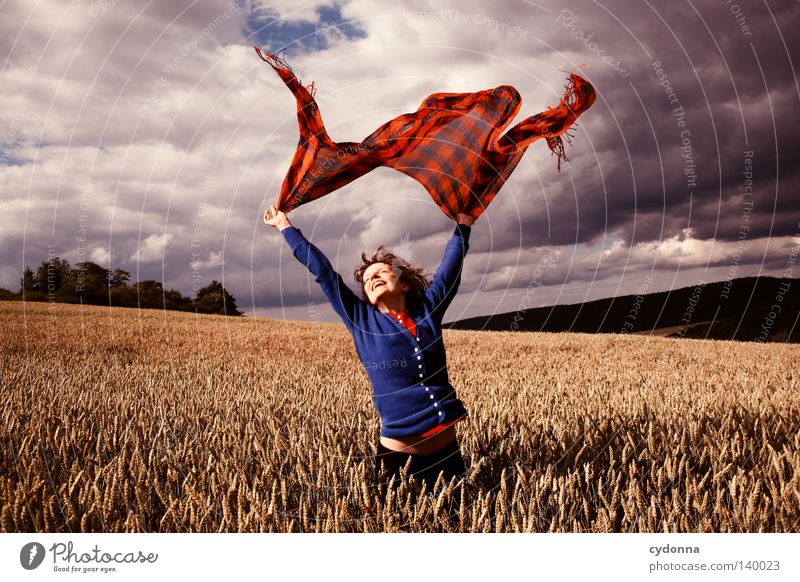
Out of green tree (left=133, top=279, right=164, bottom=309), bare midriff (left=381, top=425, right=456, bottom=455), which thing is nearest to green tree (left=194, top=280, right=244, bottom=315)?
green tree (left=133, top=279, right=164, bottom=309)

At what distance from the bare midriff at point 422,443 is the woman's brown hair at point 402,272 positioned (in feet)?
2.39

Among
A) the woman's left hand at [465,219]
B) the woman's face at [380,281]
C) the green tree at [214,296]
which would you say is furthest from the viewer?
the green tree at [214,296]

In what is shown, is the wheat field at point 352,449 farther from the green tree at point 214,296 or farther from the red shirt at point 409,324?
the green tree at point 214,296

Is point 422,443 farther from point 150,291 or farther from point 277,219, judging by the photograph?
point 150,291

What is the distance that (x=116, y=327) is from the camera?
1404 centimetres

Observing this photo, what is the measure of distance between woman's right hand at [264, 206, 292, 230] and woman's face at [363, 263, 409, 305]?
1.55 feet

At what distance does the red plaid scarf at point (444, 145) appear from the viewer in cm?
250

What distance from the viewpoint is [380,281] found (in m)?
2.50

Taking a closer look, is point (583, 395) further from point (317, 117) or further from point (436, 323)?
point (317, 117)

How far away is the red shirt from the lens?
2447 millimetres

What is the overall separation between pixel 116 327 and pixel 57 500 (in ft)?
43.1

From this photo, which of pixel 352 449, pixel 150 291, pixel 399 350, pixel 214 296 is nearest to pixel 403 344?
pixel 399 350

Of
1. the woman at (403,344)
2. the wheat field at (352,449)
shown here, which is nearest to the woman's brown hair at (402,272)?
the woman at (403,344)
